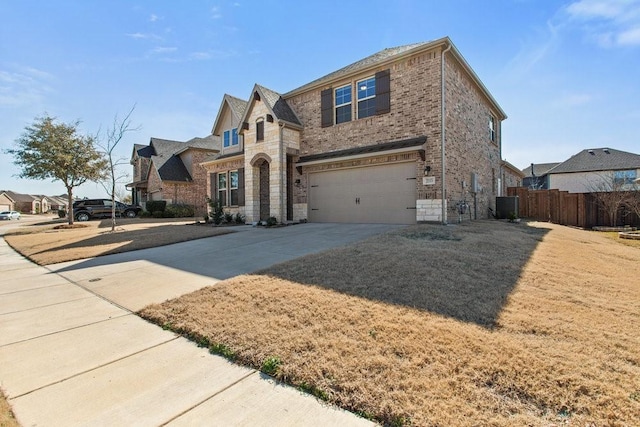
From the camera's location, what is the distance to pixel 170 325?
3.77 m

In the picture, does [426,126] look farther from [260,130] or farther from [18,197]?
[18,197]

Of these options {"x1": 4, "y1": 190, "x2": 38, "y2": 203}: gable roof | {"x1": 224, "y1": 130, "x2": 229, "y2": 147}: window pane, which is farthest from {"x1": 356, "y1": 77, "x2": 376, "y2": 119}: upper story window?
{"x1": 4, "y1": 190, "x2": 38, "y2": 203}: gable roof

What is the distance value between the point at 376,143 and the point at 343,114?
2.29 metres

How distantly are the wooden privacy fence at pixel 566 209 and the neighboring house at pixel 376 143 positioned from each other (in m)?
2.43

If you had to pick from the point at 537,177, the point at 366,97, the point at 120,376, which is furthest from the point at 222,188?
the point at 537,177

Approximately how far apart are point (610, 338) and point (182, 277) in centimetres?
645

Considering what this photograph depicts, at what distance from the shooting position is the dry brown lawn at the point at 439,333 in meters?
2.17

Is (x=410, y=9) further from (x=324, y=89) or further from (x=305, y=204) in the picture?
(x=305, y=204)

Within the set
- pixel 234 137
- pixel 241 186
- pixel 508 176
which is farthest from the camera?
pixel 508 176

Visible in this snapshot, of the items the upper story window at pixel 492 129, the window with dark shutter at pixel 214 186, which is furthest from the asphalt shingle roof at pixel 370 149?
the upper story window at pixel 492 129

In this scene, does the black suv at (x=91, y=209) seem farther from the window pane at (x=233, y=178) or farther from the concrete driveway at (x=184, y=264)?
the concrete driveway at (x=184, y=264)

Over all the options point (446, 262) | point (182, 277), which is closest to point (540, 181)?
point (446, 262)

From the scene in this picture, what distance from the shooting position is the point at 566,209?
16344 millimetres

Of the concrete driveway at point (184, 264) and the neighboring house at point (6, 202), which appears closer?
the concrete driveway at point (184, 264)
